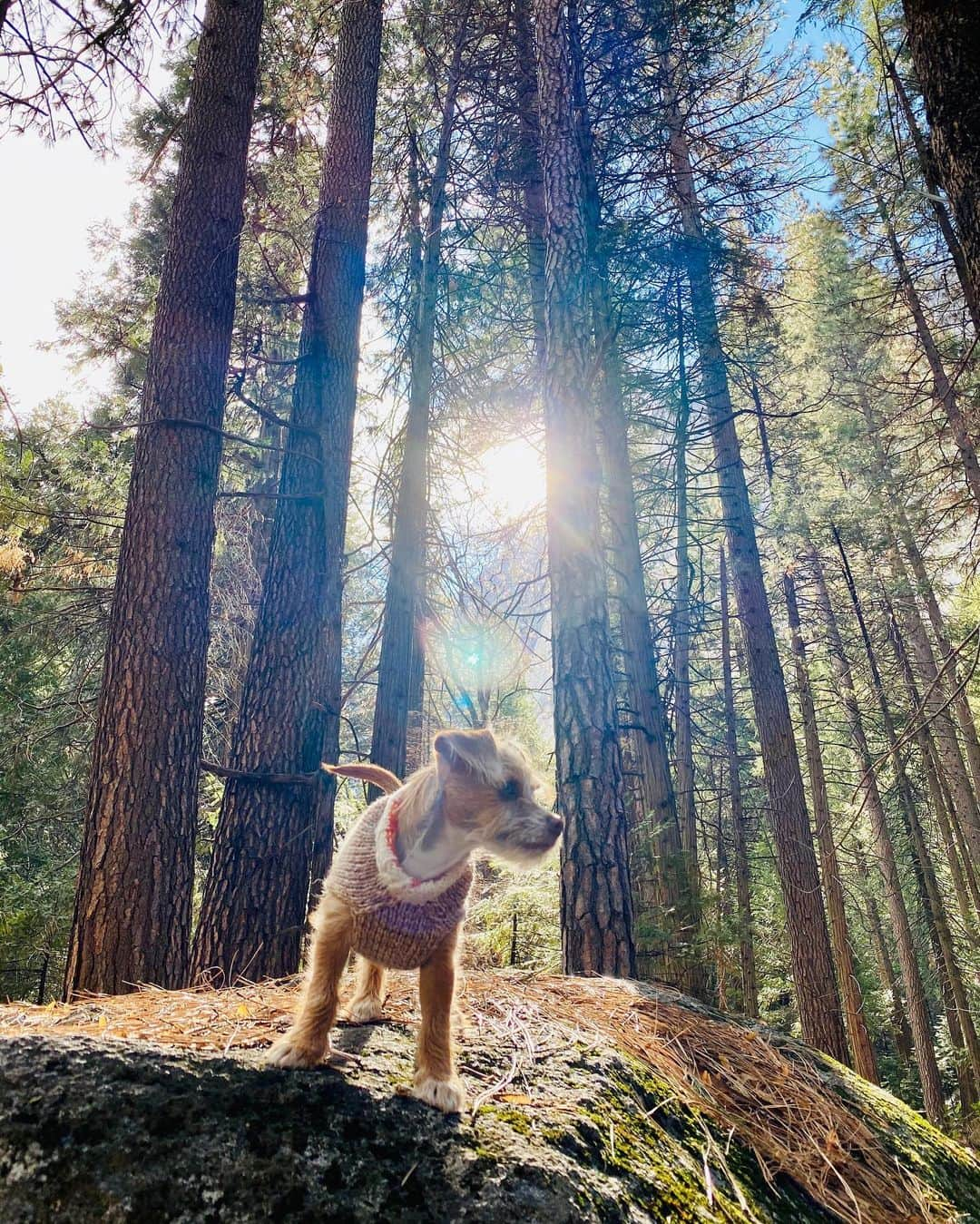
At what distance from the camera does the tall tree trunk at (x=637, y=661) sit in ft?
21.1

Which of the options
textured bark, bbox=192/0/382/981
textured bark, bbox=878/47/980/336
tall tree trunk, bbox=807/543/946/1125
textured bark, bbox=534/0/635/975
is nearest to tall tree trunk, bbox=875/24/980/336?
textured bark, bbox=878/47/980/336

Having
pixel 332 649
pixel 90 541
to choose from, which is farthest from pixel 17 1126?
pixel 90 541

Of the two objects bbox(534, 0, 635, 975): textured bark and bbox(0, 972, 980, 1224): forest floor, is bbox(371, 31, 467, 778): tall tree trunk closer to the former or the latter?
bbox(534, 0, 635, 975): textured bark

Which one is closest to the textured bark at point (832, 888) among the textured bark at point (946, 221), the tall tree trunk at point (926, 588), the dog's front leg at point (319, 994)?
the tall tree trunk at point (926, 588)

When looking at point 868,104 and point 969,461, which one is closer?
point 969,461

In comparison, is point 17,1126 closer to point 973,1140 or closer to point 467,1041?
point 467,1041

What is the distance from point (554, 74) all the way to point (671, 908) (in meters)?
8.36

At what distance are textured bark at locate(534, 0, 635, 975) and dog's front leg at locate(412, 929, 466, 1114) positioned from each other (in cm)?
237

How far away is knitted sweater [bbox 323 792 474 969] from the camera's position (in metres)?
2.16

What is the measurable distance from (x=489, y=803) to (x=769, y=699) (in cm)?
939

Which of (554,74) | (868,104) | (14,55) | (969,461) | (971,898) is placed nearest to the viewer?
(14,55)

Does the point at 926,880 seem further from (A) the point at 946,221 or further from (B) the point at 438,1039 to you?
(B) the point at 438,1039

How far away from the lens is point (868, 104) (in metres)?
14.3

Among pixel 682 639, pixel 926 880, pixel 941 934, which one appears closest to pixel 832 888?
pixel 926 880
